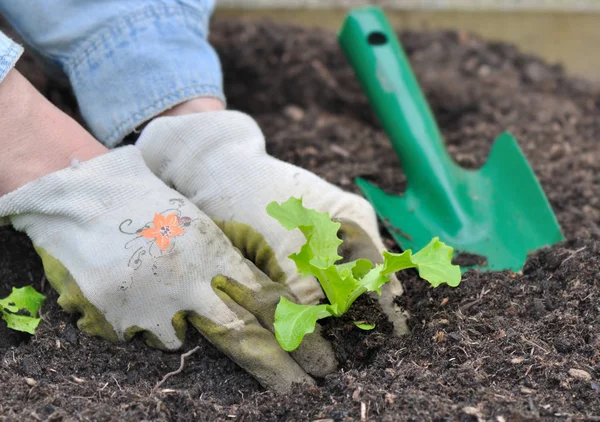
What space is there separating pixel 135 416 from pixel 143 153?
70 centimetres

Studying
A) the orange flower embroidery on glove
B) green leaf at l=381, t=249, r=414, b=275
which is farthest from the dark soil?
the orange flower embroidery on glove

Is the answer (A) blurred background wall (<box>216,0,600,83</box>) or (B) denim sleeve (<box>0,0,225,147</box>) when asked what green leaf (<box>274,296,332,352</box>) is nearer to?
(B) denim sleeve (<box>0,0,225,147</box>)

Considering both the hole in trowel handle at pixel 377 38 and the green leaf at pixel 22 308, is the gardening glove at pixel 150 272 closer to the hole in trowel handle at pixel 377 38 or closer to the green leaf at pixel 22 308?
the green leaf at pixel 22 308

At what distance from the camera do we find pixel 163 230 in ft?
4.63

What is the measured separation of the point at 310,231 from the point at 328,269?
3.6 inches

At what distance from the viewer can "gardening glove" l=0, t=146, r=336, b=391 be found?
1344mm

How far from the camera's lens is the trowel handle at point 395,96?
2.03 meters

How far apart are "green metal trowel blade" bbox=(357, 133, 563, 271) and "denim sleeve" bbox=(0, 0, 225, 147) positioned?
0.61 metres

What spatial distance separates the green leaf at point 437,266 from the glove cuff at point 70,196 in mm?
640

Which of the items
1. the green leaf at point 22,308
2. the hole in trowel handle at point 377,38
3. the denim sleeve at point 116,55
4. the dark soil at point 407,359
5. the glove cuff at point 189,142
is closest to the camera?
the dark soil at point 407,359

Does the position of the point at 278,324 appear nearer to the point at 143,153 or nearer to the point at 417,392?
the point at 417,392

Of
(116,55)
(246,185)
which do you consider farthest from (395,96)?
(116,55)

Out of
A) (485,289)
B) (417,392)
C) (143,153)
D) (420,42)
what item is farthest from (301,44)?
(417,392)

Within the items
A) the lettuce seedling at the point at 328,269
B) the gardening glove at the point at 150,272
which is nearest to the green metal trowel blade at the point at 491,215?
the lettuce seedling at the point at 328,269
